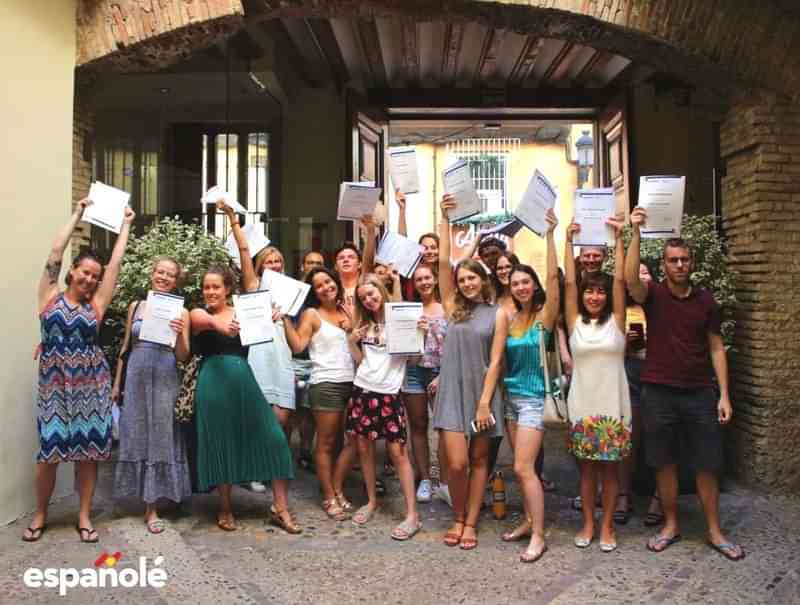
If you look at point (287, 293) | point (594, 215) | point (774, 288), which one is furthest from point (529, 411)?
point (774, 288)

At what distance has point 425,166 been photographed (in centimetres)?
1995

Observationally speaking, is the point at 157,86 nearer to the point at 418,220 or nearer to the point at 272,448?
the point at 272,448

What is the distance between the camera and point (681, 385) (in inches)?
166

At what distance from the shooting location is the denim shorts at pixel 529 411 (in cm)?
421

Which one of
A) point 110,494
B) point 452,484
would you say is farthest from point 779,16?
point 110,494

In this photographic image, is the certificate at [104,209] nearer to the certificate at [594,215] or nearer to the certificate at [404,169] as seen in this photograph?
the certificate at [404,169]

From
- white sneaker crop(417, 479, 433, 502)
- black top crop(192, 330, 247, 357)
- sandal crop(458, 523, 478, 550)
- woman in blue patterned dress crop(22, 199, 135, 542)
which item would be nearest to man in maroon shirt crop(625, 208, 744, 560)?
sandal crop(458, 523, 478, 550)

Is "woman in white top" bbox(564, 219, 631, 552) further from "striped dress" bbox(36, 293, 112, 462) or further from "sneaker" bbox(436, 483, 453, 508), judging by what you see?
"striped dress" bbox(36, 293, 112, 462)

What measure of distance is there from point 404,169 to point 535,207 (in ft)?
Result: 3.54

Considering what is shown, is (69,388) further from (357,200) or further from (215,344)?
(357,200)

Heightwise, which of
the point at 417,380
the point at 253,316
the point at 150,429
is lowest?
the point at 150,429

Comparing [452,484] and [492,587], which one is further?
[452,484]

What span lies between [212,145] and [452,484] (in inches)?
241

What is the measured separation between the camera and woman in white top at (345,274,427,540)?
15.0 feet
